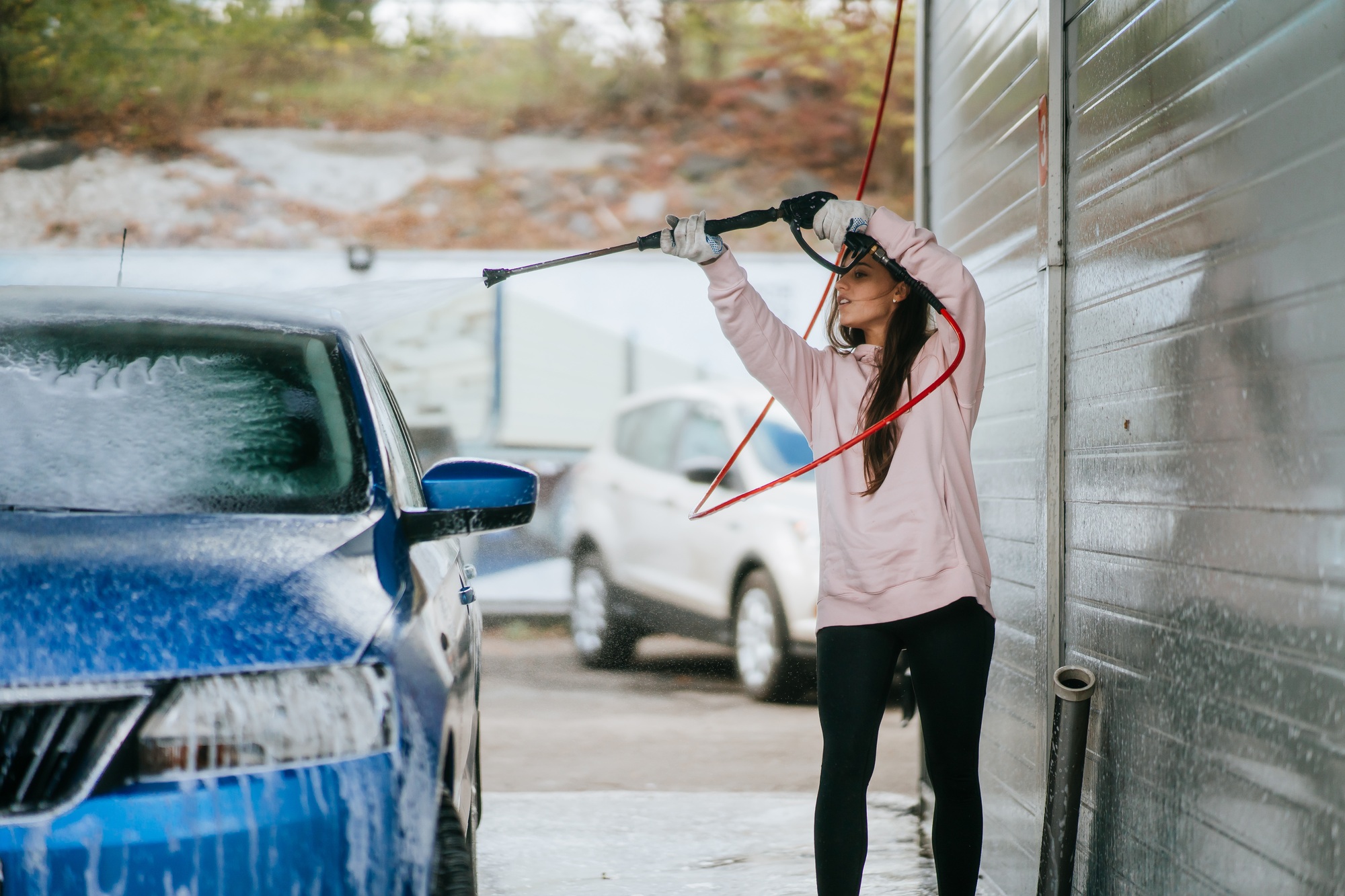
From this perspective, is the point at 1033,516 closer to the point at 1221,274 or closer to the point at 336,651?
the point at 1221,274

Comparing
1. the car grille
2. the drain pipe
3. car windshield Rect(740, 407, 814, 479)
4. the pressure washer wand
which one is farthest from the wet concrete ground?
the car grille

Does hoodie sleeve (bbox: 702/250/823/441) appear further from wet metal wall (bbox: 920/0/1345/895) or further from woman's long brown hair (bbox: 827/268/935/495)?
wet metal wall (bbox: 920/0/1345/895)

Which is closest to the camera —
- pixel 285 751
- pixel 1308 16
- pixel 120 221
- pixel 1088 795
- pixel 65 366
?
pixel 285 751

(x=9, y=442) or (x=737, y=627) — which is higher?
(x=9, y=442)

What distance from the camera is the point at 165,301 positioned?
304cm

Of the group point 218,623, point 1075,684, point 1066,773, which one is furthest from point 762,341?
point 218,623

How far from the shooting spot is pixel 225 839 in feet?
6.14

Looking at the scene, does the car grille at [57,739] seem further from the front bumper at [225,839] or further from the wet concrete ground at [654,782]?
the wet concrete ground at [654,782]

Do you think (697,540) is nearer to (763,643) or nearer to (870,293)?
(763,643)

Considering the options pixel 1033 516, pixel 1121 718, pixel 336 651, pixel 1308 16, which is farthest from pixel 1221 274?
pixel 336 651

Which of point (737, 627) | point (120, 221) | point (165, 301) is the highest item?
point (120, 221)

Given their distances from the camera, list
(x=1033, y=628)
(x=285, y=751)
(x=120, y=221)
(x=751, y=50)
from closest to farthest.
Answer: (x=285, y=751)
(x=1033, y=628)
(x=120, y=221)
(x=751, y=50)

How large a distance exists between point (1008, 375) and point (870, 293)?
119cm

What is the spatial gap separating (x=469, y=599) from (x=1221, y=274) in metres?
1.87
